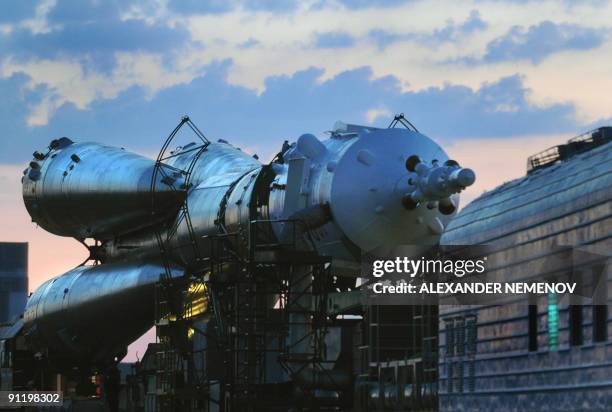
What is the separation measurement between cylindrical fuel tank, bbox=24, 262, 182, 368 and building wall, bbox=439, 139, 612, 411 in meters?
25.5

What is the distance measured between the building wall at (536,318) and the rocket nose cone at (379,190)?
11.0m

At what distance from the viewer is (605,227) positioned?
24.1 metres

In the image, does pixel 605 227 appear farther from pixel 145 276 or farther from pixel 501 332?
pixel 145 276

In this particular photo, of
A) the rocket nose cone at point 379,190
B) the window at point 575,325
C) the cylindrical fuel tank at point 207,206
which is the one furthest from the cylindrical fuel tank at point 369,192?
the window at point 575,325

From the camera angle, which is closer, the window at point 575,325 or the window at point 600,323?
the window at point 600,323

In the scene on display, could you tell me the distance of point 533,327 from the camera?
27750mm

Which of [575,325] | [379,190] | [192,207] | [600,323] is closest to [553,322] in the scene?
[575,325]

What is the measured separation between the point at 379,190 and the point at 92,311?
67.3 ft

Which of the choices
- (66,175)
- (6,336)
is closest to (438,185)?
(66,175)

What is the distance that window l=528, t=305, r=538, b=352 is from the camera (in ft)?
90.6

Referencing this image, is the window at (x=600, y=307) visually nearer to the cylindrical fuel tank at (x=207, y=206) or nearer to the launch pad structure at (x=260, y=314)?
the launch pad structure at (x=260, y=314)

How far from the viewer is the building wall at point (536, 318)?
24609 mm

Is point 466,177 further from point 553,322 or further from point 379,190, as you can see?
point 553,322

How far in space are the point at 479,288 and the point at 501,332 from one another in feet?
5.77
